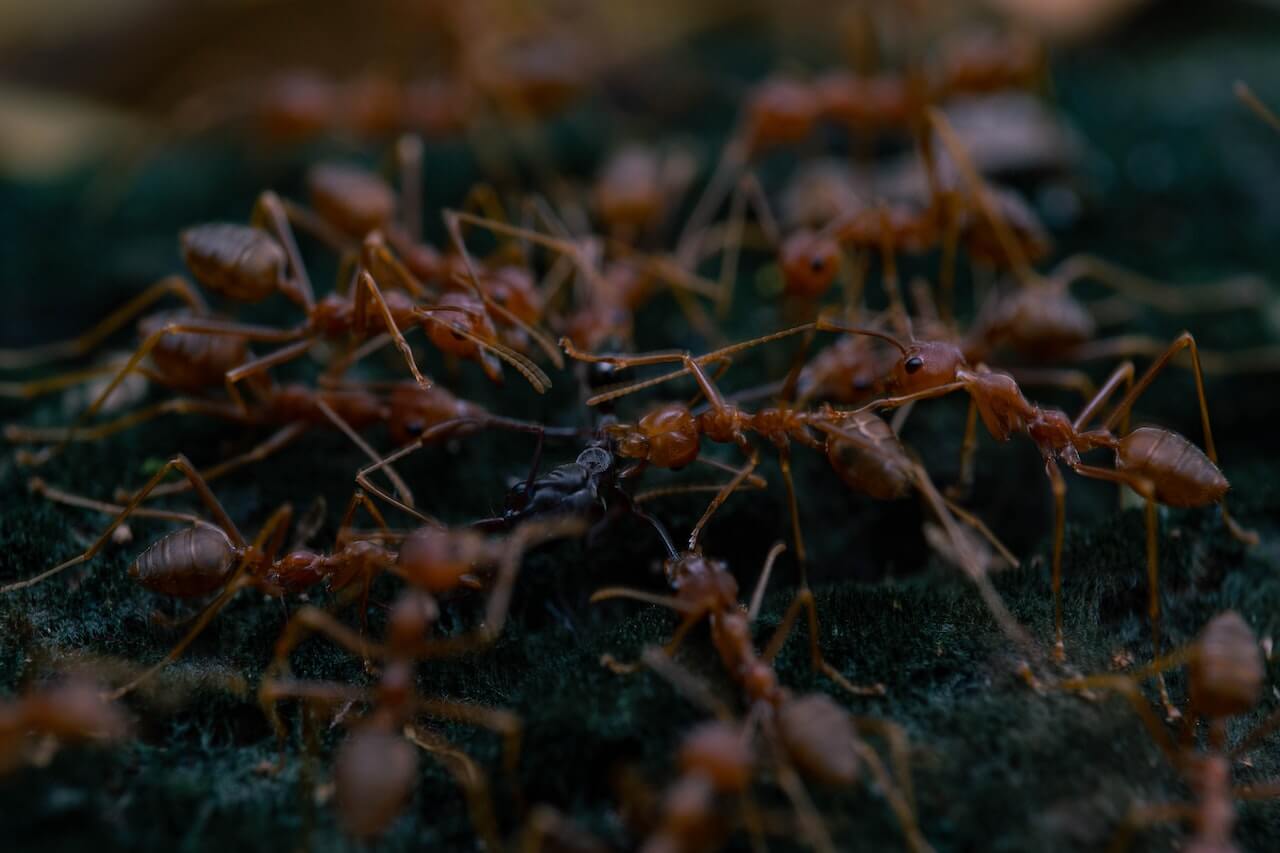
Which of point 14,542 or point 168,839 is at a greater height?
point 14,542

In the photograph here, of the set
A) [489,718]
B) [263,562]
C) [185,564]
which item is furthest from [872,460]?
[185,564]

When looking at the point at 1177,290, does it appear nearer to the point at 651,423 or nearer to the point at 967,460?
the point at 967,460

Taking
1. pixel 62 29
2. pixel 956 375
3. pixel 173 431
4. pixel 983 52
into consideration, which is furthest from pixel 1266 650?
pixel 62 29

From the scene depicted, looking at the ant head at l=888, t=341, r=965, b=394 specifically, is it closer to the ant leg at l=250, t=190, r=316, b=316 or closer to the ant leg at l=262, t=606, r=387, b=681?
the ant leg at l=262, t=606, r=387, b=681

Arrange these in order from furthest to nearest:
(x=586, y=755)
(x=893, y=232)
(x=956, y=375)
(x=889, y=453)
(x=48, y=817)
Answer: (x=893, y=232) < (x=956, y=375) < (x=889, y=453) < (x=586, y=755) < (x=48, y=817)

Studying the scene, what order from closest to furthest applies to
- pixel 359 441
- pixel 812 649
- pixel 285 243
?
pixel 812 649 → pixel 359 441 → pixel 285 243

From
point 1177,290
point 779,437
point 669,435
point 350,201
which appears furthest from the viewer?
point 1177,290

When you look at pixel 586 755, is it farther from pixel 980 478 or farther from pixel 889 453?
pixel 980 478

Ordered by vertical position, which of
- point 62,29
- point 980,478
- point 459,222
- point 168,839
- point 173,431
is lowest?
point 980,478
